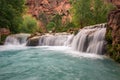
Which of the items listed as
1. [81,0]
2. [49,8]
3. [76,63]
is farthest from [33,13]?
[76,63]

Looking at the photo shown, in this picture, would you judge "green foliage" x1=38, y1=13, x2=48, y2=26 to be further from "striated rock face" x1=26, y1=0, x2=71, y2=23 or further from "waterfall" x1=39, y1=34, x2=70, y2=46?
"waterfall" x1=39, y1=34, x2=70, y2=46

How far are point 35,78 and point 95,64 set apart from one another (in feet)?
13.8

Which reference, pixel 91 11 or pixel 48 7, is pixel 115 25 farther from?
pixel 48 7

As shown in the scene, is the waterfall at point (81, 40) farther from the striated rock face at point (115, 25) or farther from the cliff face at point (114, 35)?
the striated rock face at point (115, 25)

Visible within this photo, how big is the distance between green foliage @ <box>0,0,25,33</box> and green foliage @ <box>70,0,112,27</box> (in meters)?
9.56

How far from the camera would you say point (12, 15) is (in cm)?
3136

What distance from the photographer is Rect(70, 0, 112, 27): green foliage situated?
109 ft

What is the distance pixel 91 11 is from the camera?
114 feet

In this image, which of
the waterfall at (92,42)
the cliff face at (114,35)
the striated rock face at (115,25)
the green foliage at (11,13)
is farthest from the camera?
the green foliage at (11,13)

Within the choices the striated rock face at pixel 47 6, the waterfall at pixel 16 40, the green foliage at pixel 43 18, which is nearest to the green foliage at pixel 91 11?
the waterfall at pixel 16 40

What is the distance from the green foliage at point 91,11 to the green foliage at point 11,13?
376 inches

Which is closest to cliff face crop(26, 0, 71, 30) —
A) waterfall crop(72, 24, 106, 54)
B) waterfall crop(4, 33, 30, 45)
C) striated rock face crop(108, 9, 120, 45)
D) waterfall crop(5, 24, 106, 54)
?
waterfall crop(4, 33, 30, 45)

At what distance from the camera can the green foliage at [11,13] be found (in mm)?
30438

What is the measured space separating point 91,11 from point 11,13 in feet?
43.5
